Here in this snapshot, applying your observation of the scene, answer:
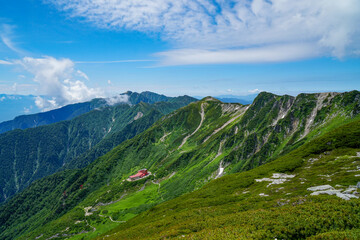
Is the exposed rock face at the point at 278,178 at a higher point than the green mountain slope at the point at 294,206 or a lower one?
lower

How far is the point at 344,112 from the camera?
12575 cm

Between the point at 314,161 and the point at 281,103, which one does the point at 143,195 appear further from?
the point at 281,103

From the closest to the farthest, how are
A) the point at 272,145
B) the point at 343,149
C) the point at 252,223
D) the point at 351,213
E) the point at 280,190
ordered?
the point at 351,213 < the point at 252,223 < the point at 280,190 < the point at 343,149 < the point at 272,145

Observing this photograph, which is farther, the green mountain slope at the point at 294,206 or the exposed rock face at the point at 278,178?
the exposed rock face at the point at 278,178

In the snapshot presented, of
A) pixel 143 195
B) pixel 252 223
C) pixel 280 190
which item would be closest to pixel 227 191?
pixel 280 190

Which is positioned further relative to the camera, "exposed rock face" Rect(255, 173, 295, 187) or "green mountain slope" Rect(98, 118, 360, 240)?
"exposed rock face" Rect(255, 173, 295, 187)

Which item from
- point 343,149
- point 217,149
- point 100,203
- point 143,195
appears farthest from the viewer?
point 217,149

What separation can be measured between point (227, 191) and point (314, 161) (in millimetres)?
39113

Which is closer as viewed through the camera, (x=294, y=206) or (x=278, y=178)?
(x=294, y=206)

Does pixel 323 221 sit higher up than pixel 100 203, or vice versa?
pixel 323 221

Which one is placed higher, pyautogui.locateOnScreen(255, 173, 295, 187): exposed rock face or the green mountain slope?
the green mountain slope

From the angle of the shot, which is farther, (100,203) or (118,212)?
(100,203)

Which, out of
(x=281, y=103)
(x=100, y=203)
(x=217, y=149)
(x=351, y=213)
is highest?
(x=281, y=103)

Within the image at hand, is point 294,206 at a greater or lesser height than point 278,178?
greater
